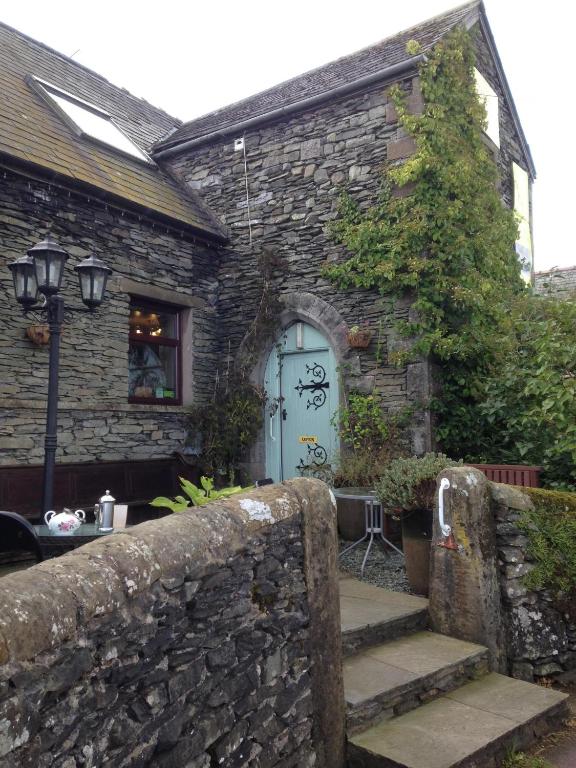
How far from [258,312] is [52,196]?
9.82 feet

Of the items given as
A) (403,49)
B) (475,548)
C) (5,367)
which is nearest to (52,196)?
(5,367)

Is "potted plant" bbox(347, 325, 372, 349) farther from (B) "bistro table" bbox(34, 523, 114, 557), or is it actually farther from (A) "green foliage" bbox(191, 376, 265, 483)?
(B) "bistro table" bbox(34, 523, 114, 557)

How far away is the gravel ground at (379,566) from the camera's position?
5.10 m

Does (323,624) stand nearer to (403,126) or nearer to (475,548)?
(475,548)

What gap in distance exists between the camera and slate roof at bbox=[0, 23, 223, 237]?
7277 mm

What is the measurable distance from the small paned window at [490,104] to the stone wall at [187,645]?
7611mm

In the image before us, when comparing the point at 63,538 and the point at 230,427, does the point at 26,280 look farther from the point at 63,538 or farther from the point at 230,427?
the point at 230,427

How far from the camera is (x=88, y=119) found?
9.07m

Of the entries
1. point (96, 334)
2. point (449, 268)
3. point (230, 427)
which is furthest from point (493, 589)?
point (96, 334)

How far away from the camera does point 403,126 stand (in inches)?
306

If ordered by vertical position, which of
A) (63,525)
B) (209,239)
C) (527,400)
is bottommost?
(63,525)

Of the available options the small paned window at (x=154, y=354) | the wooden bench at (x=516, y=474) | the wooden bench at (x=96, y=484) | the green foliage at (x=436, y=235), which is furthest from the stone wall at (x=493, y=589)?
the small paned window at (x=154, y=354)

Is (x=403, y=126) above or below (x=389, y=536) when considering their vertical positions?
above

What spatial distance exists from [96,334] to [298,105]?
161 inches
